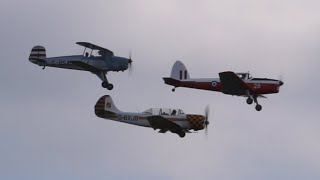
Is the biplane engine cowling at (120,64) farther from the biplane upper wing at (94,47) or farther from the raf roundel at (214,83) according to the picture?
the raf roundel at (214,83)

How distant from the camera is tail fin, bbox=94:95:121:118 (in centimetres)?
5797

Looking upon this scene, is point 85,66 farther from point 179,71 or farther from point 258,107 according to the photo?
point 258,107

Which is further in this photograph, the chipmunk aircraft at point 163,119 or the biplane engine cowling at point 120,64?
the biplane engine cowling at point 120,64

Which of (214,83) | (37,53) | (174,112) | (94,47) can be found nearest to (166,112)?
(174,112)

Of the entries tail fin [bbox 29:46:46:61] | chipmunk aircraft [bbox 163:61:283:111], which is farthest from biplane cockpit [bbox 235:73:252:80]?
tail fin [bbox 29:46:46:61]

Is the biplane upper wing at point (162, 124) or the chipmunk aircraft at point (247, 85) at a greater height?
the chipmunk aircraft at point (247, 85)

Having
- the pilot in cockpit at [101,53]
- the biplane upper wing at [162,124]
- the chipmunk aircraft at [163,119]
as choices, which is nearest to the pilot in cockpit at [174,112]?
the chipmunk aircraft at [163,119]

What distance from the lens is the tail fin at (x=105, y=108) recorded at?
190 ft

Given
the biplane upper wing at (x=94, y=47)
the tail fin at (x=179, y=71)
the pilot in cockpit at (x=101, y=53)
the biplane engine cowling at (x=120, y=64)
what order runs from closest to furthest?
the biplane engine cowling at (x=120, y=64) → the biplane upper wing at (x=94, y=47) → the pilot in cockpit at (x=101, y=53) → the tail fin at (x=179, y=71)

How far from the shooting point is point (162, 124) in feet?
177

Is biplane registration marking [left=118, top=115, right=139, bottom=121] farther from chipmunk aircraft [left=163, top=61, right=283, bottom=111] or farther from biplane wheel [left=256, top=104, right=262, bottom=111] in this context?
biplane wheel [left=256, top=104, right=262, bottom=111]

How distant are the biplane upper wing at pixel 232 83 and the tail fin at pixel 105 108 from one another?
20.8 feet

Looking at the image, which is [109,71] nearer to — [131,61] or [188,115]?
[131,61]

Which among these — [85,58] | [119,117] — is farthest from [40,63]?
[119,117]
